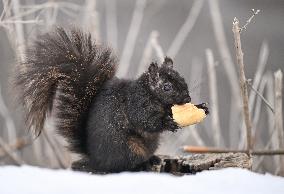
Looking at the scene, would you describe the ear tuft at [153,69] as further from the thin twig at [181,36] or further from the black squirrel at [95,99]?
the thin twig at [181,36]

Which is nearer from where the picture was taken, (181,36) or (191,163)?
(191,163)

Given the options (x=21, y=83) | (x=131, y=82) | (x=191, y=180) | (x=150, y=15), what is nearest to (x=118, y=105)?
(x=131, y=82)

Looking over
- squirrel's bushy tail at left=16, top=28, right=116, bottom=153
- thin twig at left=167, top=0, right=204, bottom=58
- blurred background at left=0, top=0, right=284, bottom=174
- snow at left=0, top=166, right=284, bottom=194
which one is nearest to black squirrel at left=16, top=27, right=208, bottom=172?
squirrel's bushy tail at left=16, top=28, right=116, bottom=153

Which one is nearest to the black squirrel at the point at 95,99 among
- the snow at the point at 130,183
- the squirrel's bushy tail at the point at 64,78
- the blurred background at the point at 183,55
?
the squirrel's bushy tail at the point at 64,78

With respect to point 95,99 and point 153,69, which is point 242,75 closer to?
point 153,69

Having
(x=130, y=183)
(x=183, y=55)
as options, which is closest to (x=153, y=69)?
(x=130, y=183)

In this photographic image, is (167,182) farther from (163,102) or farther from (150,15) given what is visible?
(150,15)
